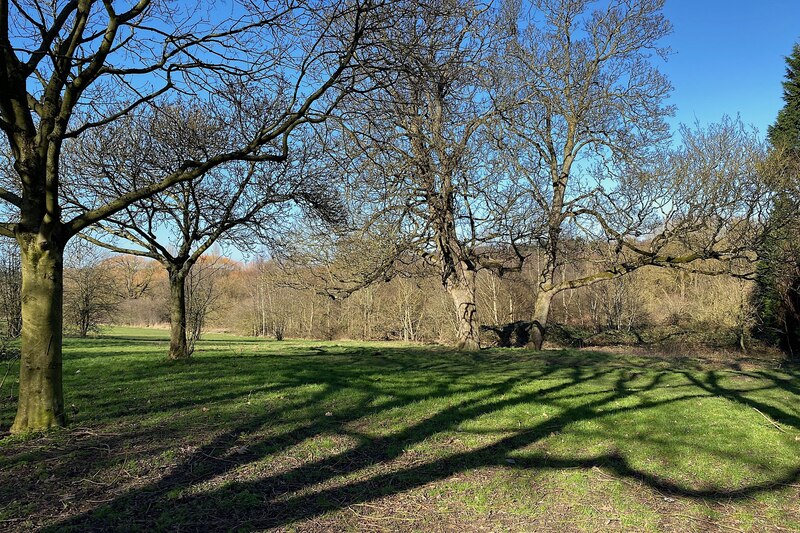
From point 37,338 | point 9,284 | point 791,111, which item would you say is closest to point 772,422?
point 37,338

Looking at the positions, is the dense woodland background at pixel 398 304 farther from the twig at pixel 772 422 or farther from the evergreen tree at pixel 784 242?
the twig at pixel 772 422

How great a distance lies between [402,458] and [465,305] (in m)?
11.3

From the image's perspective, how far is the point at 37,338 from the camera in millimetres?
5047

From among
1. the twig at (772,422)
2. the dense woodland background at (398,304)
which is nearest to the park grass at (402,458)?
the twig at (772,422)

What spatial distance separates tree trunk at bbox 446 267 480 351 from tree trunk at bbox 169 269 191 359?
811cm

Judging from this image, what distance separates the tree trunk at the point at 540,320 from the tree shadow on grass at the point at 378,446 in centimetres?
857

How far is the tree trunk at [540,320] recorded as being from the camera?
60.4ft

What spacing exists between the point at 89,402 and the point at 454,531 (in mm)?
5371

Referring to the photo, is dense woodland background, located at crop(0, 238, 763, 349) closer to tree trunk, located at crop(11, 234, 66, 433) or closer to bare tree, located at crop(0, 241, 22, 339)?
bare tree, located at crop(0, 241, 22, 339)

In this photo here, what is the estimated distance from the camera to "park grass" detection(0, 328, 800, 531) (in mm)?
3629

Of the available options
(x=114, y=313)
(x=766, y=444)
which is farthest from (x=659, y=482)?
(x=114, y=313)

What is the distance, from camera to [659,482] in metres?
4.43

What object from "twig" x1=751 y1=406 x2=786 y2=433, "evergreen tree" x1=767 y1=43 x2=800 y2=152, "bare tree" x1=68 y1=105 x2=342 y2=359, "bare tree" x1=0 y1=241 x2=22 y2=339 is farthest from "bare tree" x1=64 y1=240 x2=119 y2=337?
"evergreen tree" x1=767 y1=43 x2=800 y2=152

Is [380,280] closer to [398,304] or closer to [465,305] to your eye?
[465,305]
